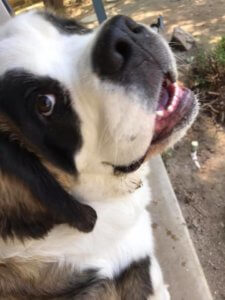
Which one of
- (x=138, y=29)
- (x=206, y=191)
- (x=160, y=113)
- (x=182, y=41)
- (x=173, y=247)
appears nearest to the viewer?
(x=138, y=29)

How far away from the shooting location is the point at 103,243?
7.20 feet

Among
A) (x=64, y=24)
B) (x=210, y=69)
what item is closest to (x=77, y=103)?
(x=64, y=24)

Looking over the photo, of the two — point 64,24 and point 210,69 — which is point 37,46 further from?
point 210,69

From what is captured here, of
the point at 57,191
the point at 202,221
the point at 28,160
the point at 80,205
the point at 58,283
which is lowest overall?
the point at 202,221

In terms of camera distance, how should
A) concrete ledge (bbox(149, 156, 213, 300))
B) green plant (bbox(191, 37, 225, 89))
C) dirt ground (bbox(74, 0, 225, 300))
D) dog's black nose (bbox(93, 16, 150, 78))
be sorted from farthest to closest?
1. green plant (bbox(191, 37, 225, 89))
2. dirt ground (bbox(74, 0, 225, 300))
3. concrete ledge (bbox(149, 156, 213, 300))
4. dog's black nose (bbox(93, 16, 150, 78))

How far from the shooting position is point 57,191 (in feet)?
6.12

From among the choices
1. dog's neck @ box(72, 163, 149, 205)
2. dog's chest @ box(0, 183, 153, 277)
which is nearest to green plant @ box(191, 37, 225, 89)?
dog's chest @ box(0, 183, 153, 277)

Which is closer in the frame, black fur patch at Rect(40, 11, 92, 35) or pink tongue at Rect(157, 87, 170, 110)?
pink tongue at Rect(157, 87, 170, 110)

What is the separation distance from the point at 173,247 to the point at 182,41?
7.18 feet

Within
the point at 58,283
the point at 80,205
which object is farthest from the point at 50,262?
the point at 80,205

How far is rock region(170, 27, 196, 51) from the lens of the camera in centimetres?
453

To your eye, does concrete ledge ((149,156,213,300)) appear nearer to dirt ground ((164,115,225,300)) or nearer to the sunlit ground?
dirt ground ((164,115,225,300))

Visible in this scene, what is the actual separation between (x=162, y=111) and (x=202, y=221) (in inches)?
67.7

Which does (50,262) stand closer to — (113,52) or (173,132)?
(173,132)
